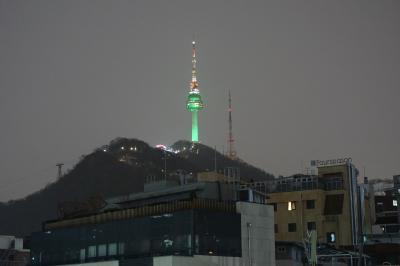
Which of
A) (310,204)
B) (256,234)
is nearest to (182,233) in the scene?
(256,234)

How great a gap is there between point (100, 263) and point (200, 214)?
1699 centimetres

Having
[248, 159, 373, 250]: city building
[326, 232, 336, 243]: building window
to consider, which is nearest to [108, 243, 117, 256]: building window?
[248, 159, 373, 250]: city building

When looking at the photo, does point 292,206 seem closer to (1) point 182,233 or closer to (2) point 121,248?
(2) point 121,248

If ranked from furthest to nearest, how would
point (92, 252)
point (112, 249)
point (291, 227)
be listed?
point (291, 227) → point (92, 252) → point (112, 249)

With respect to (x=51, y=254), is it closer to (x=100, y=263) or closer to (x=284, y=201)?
(x=100, y=263)

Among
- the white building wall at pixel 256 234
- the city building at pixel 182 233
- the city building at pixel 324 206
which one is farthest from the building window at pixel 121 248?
the city building at pixel 324 206

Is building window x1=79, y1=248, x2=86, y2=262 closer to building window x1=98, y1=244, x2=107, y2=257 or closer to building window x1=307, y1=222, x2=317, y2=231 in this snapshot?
building window x1=98, y1=244, x2=107, y2=257

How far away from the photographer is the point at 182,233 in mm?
77938

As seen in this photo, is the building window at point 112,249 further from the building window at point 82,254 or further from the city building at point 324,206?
the city building at point 324,206

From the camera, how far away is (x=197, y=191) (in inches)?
3583

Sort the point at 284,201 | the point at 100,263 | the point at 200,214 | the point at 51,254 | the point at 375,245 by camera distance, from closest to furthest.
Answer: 1. the point at 200,214
2. the point at 100,263
3. the point at 51,254
4. the point at 375,245
5. the point at 284,201

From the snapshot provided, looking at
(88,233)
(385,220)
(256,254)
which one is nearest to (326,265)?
(256,254)

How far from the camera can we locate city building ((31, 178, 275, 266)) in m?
77.8

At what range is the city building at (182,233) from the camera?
255 feet
